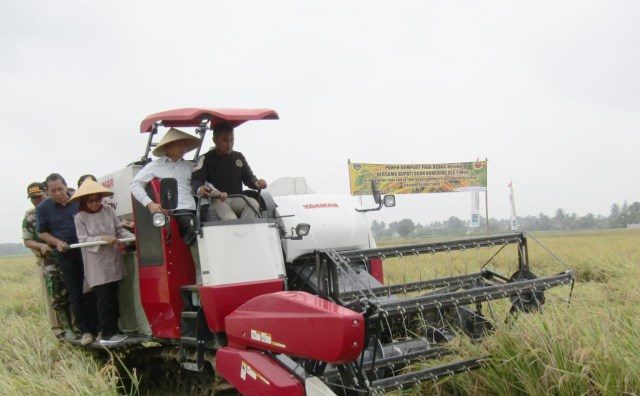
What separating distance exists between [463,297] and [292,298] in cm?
104

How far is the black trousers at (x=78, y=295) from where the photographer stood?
6.30 m

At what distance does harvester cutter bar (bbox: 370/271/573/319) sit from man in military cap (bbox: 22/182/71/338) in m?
4.39

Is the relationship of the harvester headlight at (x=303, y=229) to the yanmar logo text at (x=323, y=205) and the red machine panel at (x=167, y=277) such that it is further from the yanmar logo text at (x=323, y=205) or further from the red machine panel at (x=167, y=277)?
the red machine panel at (x=167, y=277)

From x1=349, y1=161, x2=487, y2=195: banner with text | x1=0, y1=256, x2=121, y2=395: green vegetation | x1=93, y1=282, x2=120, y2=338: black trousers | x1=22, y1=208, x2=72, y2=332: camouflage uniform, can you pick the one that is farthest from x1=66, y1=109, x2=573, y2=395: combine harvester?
x1=349, y1=161, x2=487, y2=195: banner with text

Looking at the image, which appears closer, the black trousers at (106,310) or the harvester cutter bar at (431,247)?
the harvester cutter bar at (431,247)

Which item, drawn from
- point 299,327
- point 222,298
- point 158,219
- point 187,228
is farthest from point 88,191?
point 299,327

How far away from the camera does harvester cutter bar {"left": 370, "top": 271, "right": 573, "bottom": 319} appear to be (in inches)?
140

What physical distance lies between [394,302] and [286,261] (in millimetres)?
1890

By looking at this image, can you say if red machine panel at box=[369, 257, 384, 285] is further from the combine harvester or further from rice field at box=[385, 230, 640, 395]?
rice field at box=[385, 230, 640, 395]

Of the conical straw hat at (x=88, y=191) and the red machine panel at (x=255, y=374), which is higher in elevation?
the conical straw hat at (x=88, y=191)

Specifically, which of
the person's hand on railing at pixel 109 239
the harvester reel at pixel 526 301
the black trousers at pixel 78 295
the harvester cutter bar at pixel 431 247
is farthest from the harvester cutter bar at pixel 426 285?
the black trousers at pixel 78 295

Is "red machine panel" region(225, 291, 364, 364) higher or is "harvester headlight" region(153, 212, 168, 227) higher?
"harvester headlight" region(153, 212, 168, 227)

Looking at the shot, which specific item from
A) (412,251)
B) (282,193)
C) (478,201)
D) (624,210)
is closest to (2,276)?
(478,201)

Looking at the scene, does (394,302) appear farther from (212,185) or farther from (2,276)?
(2,276)
